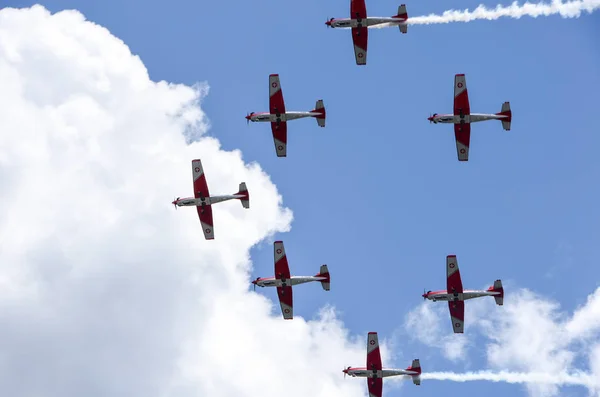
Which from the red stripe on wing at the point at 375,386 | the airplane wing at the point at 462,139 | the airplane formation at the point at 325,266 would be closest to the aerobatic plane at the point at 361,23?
the airplane formation at the point at 325,266

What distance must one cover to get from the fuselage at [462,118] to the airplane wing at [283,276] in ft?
47.4

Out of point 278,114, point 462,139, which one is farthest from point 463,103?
point 278,114

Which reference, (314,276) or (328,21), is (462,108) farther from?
(314,276)

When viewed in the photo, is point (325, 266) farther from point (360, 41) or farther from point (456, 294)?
point (360, 41)

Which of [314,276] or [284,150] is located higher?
[284,150]

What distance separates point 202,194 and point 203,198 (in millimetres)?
294

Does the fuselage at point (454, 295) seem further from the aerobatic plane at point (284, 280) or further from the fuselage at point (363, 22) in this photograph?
the fuselage at point (363, 22)

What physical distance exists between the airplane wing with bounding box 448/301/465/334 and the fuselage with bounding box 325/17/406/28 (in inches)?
815

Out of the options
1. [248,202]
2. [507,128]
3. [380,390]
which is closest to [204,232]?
[248,202]

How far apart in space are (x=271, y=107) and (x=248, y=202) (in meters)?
7.14

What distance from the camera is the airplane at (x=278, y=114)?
3145 inches

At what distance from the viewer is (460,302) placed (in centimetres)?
8331

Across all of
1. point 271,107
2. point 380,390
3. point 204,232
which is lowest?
point 380,390

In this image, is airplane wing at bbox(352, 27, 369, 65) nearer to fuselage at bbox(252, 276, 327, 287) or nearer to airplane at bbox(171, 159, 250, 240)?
airplane at bbox(171, 159, 250, 240)
